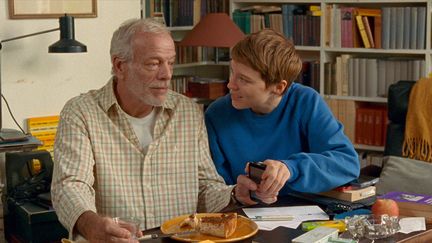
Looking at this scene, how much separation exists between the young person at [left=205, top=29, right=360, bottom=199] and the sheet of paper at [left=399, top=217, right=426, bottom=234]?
0.28 metres

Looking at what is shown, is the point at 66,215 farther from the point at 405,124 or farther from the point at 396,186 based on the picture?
the point at 405,124

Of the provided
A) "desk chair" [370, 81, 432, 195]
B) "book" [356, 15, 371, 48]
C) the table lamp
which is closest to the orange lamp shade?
the table lamp

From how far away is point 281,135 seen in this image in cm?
239

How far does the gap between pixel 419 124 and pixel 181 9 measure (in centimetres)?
209

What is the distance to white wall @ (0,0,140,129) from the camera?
144 inches

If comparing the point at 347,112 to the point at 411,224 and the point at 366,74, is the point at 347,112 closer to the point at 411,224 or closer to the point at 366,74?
the point at 366,74

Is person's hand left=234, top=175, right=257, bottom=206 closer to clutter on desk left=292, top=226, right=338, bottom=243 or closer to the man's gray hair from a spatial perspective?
clutter on desk left=292, top=226, right=338, bottom=243

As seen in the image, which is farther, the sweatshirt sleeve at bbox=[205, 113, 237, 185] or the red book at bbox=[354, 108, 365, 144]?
the red book at bbox=[354, 108, 365, 144]

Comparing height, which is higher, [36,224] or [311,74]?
[311,74]

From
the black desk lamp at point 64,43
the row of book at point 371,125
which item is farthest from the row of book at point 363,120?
the black desk lamp at point 64,43

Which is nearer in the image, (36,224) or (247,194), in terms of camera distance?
(247,194)

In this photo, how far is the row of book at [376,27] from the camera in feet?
15.9

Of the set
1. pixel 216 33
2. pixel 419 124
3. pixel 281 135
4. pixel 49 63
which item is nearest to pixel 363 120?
pixel 419 124

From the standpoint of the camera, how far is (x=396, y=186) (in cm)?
358
